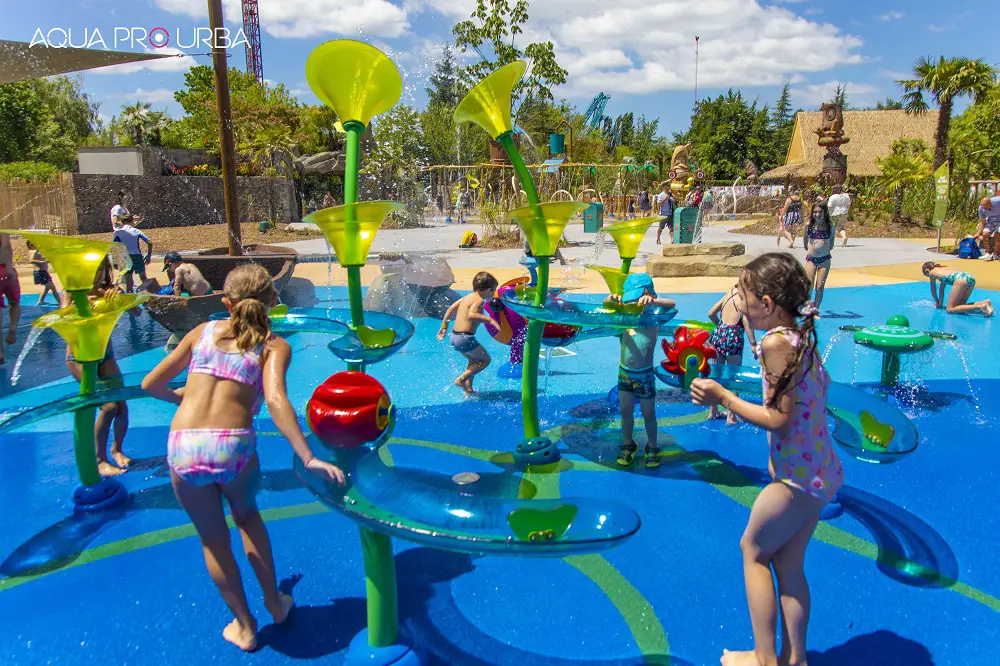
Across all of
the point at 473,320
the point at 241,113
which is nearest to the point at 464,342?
the point at 473,320

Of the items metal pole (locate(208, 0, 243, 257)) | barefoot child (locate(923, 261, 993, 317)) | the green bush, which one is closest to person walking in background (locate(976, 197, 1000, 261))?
barefoot child (locate(923, 261, 993, 317))

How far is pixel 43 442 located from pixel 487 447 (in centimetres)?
333

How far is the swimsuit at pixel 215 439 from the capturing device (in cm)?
238

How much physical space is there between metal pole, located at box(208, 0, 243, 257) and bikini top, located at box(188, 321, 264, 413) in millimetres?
8025

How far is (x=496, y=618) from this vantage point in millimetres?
2824

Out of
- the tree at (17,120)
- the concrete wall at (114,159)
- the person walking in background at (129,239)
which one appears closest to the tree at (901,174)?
the person walking in background at (129,239)

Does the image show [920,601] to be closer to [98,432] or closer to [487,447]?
[487,447]

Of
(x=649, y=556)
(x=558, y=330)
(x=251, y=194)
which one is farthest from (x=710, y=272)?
(x=251, y=194)

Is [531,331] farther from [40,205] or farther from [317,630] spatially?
[40,205]

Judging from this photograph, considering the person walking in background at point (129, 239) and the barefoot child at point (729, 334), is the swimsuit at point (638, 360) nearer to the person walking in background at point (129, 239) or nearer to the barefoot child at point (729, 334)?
the barefoot child at point (729, 334)

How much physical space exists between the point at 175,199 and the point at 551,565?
25.5m

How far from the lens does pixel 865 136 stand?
37594 millimetres

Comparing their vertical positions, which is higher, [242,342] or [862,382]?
[242,342]

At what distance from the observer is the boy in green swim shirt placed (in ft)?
13.4
